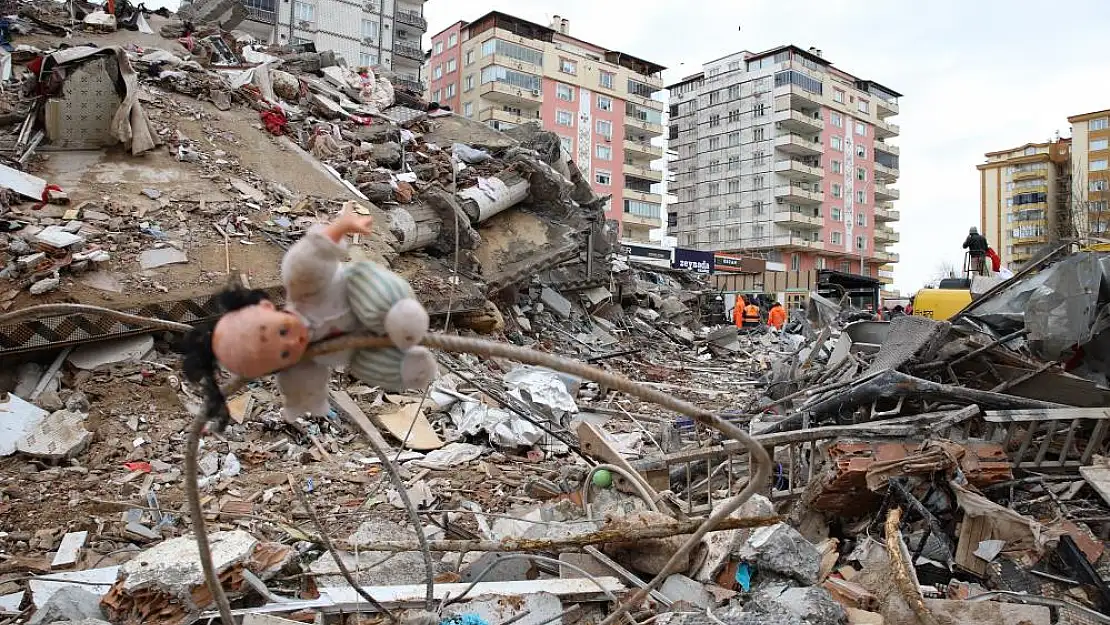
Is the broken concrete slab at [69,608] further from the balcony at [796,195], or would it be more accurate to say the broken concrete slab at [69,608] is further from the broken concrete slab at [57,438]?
the balcony at [796,195]

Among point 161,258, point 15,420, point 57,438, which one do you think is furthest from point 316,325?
point 161,258

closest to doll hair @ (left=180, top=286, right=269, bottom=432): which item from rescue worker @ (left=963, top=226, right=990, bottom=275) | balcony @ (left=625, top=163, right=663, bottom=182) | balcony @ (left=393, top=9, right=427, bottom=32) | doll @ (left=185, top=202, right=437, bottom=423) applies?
doll @ (left=185, top=202, right=437, bottom=423)

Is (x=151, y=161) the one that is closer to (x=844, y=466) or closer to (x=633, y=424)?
(x=633, y=424)

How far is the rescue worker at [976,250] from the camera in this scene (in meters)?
10.5

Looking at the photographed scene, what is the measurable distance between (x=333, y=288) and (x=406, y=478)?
4804 mm

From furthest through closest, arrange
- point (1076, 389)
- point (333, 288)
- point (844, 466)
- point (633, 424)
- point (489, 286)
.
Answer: point (489, 286)
point (633, 424)
point (1076, 389)
point (844, 466)
point (333, 288)

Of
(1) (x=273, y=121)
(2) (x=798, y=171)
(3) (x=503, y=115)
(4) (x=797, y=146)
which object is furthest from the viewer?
(4) (x=797, y=146)

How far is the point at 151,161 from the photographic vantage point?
28.3 ft

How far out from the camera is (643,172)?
50.7 meters

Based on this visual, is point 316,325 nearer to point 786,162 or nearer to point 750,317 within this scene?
point 750,317

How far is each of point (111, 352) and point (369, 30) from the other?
4058cm

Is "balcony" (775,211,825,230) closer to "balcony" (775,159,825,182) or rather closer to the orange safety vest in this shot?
"balcony" (775,159,825,182)

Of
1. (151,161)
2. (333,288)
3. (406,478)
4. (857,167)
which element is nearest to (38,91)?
(151,161)

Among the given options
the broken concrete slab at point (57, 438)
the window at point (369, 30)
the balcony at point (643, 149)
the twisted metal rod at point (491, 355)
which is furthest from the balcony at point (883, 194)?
the twisted metal rod at point (491, 355)
